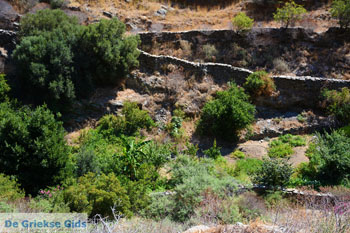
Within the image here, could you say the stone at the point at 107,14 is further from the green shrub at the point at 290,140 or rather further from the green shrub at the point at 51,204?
the green shrub at the point at 51,204

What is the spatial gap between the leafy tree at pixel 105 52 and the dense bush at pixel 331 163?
10628mm

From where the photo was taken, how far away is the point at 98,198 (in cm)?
856

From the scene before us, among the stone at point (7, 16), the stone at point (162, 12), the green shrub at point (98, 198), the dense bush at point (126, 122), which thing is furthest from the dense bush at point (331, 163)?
the stone at point (7, 16)

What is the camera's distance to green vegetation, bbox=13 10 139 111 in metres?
14.6

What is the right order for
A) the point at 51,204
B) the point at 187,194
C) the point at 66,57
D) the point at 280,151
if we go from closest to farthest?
the point at 51,204 → the point at 187,194 → the point at 280,151 → the point at 66,57

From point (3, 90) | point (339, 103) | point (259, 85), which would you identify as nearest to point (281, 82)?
point (259, 85)

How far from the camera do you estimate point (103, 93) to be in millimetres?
16547

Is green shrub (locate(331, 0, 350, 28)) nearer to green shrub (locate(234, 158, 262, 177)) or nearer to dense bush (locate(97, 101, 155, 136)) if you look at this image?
green shrub (locate(234, 158, 262, 177))

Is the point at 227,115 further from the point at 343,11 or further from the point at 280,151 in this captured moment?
the point at 343,11

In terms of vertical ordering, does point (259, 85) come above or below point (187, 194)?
above

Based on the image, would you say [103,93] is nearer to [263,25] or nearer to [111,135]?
[111,135]

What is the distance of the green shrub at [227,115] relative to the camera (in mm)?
14672

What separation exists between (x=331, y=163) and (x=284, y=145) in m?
3.05

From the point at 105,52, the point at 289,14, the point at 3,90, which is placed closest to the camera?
the point at 3,90
